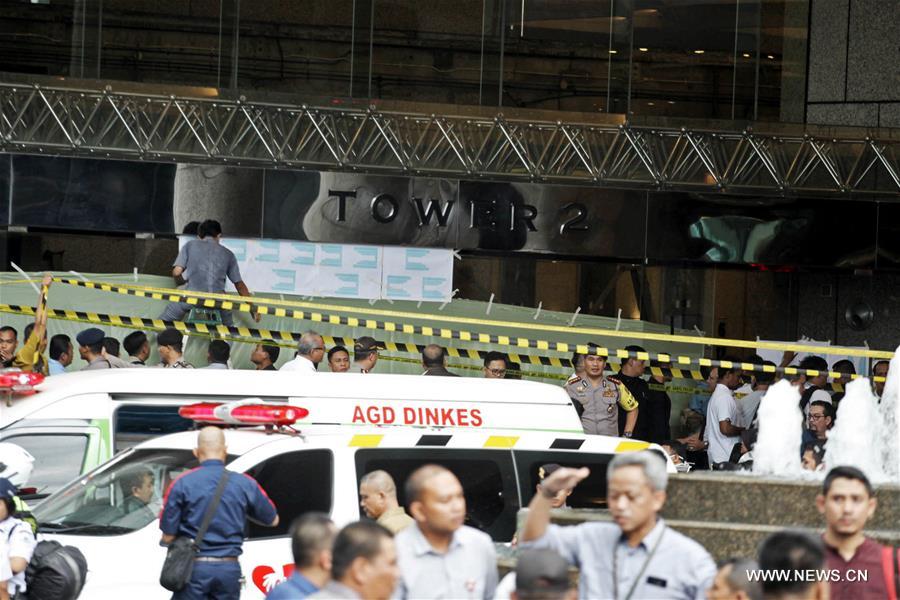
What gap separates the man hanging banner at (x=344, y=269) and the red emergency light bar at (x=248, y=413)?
25.7ft

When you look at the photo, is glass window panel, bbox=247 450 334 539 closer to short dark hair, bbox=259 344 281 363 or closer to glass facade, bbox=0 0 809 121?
short dark hair, bbox=259 344 281 363

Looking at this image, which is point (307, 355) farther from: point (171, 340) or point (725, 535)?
point (725, 535)

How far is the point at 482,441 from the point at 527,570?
13.5 ft

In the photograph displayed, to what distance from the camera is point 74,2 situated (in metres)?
18.8

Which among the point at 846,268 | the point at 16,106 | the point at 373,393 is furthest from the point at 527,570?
the point at 846,268

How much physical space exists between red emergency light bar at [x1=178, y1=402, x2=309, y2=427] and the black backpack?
108 cm

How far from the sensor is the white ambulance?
27.8ft

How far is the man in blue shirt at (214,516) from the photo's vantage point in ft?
25.8

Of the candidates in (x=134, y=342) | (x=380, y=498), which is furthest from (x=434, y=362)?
(x=380, y=498)

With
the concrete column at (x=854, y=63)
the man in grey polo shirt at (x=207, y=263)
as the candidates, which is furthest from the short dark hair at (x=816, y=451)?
the concrete column at (x=854, y=63)

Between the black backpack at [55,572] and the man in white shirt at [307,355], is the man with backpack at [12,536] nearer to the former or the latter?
the black backpack at [55,572]

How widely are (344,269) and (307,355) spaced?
4250 millimetres

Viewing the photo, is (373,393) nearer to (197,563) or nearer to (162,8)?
(197,563)

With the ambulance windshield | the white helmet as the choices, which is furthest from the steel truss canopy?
the ambulance windshield
